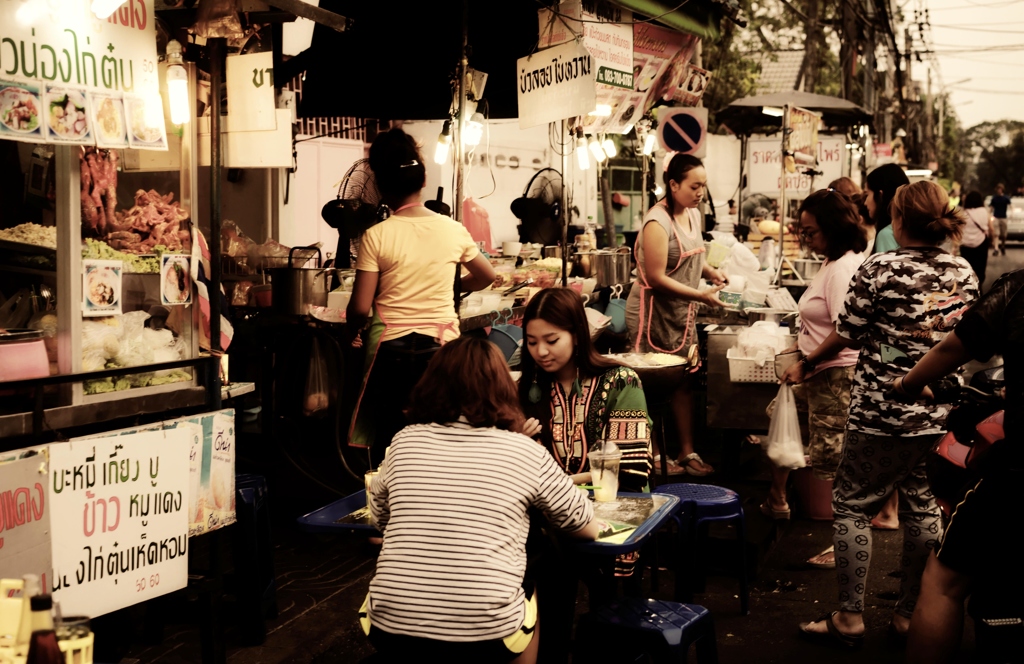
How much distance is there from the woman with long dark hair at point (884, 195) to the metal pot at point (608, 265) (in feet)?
10.5

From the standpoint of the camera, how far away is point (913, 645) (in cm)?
369

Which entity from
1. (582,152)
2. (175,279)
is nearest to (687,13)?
(582,152)

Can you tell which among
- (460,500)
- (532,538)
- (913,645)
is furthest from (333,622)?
(913,645)

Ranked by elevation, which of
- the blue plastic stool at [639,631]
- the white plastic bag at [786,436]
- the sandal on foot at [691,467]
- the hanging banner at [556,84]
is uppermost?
the hanging banner at [556,84]

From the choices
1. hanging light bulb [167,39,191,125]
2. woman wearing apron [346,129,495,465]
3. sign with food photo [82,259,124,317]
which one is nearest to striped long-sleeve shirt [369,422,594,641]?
sign with food photo [82,259,124,317]

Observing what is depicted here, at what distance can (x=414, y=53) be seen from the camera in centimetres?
871

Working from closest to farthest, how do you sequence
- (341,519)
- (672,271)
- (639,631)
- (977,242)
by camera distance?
(639,631) → (341,519) → (672,271) → (977,242)

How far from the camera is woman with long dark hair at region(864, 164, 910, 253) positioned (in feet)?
21.2

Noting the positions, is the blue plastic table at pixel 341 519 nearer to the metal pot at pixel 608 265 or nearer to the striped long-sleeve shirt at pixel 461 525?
the striped long-sleeve shirt at pixel 461 525

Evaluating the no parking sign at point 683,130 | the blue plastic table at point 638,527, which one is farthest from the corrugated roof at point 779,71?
the blue plastic table at point 638,527

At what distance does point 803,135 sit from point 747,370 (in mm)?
6725

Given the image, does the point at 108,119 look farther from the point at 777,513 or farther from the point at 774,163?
the point at 774,163

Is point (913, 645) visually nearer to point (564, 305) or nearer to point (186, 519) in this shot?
point (564, 305)

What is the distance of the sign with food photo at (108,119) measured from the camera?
4.01 metres
